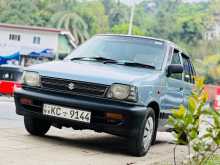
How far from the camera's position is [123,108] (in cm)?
791

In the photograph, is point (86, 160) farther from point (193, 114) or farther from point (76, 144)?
point (193, 114)

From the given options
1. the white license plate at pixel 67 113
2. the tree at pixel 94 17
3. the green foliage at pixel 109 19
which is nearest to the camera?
the white license plate at pixel 67 113

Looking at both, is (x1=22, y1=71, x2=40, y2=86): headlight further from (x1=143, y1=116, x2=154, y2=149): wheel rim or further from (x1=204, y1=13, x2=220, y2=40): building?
(x1=204, y1=13, x2=220, y2=40): building

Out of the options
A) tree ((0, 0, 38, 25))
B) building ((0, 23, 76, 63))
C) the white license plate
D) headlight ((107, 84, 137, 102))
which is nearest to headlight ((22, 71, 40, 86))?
the white license plate

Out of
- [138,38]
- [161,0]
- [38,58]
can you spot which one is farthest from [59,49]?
[161,0]

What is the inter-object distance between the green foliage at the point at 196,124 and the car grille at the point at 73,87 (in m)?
2.66

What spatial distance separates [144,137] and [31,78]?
1661 mm

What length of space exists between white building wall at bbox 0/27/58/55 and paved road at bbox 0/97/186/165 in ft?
215

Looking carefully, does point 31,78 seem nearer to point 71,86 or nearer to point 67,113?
point 71,86

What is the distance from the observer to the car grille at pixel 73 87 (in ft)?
26.5

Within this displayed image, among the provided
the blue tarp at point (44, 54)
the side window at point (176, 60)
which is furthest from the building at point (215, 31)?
the side window at point (176, 60)

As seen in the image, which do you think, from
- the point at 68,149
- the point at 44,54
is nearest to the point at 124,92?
the point at 68,149

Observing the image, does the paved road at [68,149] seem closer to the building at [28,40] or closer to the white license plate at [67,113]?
the white license plate at [67,113]

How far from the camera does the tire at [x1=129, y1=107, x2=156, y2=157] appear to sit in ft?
26.8
